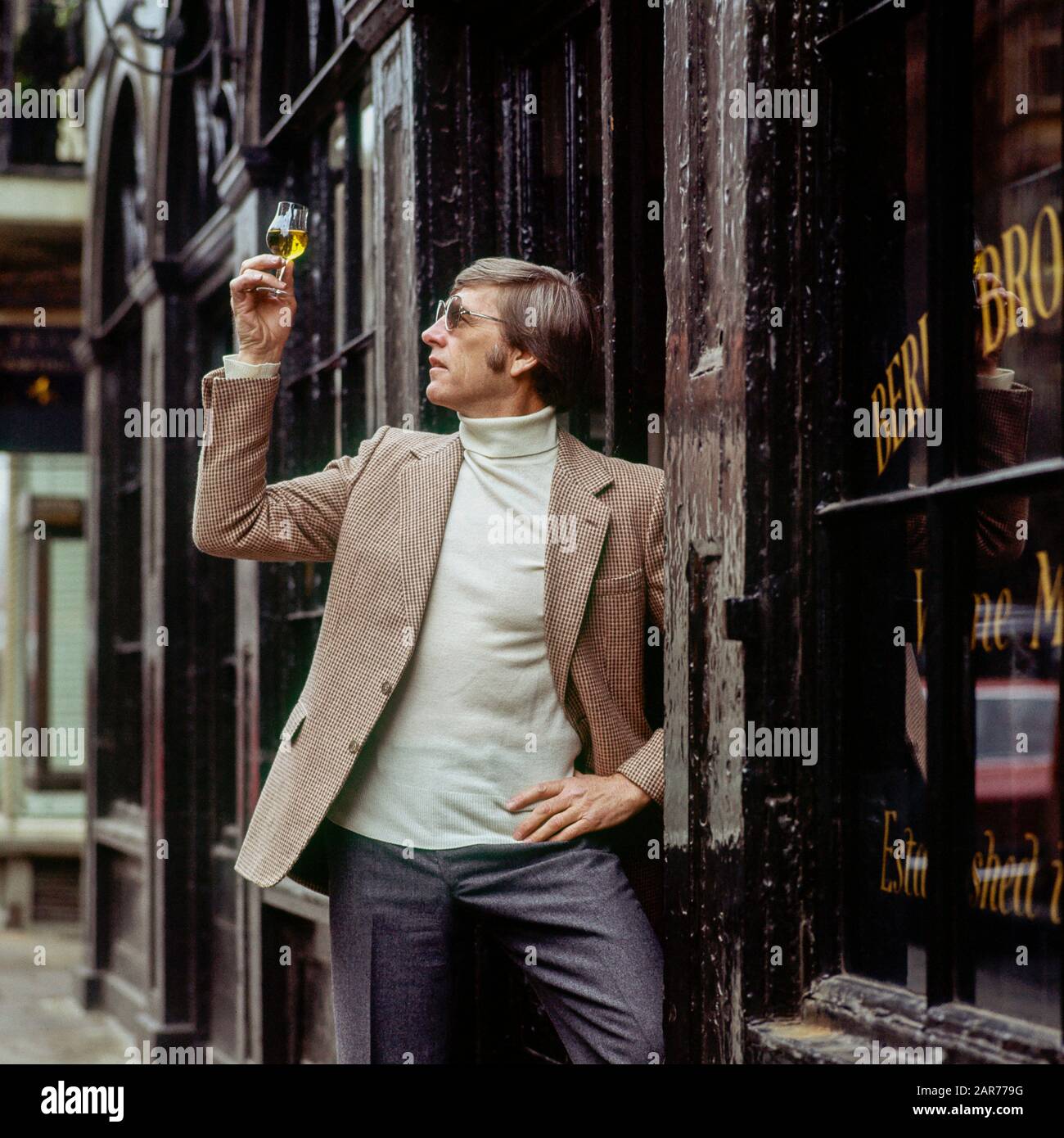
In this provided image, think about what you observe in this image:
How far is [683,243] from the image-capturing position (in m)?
2.67

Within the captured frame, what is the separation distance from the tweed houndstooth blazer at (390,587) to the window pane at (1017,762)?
2.50 ft

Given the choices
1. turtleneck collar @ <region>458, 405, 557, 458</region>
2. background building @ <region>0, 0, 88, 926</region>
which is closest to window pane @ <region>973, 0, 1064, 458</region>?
turtleneck collar @ <region>458, 405, 557, 458</region>

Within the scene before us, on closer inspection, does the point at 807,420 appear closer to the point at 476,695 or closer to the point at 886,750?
the point at 886,750

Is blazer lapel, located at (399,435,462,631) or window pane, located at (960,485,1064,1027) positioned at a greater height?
blazer lapel, located at (399,435,462,631)

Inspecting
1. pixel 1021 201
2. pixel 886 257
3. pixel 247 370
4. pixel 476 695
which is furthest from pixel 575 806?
pixel 1021 201

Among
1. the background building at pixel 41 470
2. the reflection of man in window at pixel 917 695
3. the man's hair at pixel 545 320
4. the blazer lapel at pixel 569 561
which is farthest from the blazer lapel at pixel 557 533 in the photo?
the background building at pixel 41 470

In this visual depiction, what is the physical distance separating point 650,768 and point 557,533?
1.48 feet

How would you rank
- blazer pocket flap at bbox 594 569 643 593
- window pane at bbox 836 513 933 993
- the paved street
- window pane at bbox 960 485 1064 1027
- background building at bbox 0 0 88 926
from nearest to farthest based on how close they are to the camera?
window pane at bbox 960 485 1064 1027
window pane at bbox 836 513 933 993
blazer pocket flap at bbox 594 569 643 593
the paved street
background building at bbox 0 0 88 926

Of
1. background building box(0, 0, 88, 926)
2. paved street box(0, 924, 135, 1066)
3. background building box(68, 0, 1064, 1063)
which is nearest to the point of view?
background building box(68, 0, 1064, 1063)

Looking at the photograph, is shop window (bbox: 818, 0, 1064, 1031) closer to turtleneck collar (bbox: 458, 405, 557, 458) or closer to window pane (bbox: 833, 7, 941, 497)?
window pane (bbox: 833, 7, 941, 497)

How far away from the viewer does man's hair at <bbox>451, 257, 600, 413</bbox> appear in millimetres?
2893

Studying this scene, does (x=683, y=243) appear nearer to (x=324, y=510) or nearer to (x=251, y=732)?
(x=324, y=510)

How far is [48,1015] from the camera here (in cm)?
738
